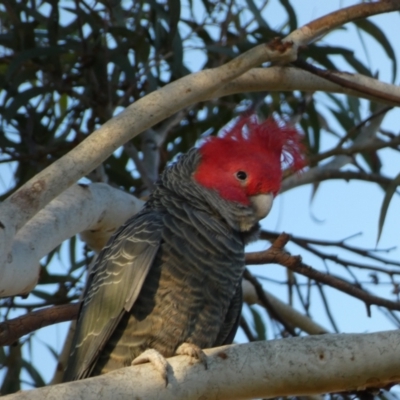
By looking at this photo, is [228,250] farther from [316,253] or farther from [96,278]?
[316,253]

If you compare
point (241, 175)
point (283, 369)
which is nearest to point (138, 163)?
point (241, 175)

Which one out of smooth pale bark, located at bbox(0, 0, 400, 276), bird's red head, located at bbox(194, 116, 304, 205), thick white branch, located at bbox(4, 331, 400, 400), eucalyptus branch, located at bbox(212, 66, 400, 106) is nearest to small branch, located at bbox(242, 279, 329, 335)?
bird's red head, located at bbox(194, 116, 304, 205)

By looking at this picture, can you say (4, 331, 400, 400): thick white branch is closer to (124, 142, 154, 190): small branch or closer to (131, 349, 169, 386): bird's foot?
(131, 349, 169, 386): bird's foot

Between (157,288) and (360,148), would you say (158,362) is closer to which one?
(157,288)

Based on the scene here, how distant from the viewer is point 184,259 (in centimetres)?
225

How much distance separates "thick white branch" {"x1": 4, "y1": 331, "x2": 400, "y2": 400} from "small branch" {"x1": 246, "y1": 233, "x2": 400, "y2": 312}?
52cm

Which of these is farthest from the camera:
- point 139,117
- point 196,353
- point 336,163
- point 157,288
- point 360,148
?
point 336,163

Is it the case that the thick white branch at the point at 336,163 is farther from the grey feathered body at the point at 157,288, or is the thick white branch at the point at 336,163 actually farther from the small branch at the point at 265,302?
the grey feathered body at the point at 157,288

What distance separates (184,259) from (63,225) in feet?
1.17

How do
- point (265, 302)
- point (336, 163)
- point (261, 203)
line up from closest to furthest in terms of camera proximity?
1. point (261, 203)
2. point (265, 302)
3. point (336, 163)

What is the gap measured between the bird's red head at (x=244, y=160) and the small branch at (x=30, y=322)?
58cm

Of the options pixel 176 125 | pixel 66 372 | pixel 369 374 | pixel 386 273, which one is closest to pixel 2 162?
pixel 176 125

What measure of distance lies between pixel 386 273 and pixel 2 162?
1416mm

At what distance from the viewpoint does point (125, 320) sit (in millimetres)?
2217
